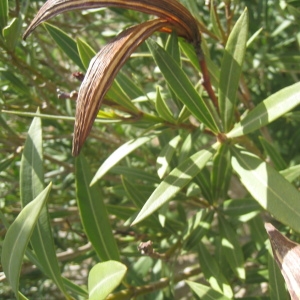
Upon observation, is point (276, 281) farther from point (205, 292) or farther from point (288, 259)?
point (288, 259)

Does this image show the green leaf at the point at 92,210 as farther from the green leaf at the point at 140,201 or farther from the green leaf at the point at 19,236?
the green leaf at the point at 19,236

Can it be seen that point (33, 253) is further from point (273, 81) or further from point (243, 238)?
point (273, 81)

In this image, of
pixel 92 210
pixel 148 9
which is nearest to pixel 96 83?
pixel 148 9

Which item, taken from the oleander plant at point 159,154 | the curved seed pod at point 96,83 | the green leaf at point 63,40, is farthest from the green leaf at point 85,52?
the curved seed pod at point 96,83

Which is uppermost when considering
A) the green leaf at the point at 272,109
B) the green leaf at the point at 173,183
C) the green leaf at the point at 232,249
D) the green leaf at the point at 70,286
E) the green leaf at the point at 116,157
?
the green leaf at the point at 272,109

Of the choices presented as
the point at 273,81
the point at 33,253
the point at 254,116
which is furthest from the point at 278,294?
the point at 273,81

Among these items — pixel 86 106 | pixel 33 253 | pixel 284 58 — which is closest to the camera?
pixel 86 106

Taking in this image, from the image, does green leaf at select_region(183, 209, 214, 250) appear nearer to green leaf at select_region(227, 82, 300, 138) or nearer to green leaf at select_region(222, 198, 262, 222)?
green leaf at select_region(222, 198, 262, 222)
